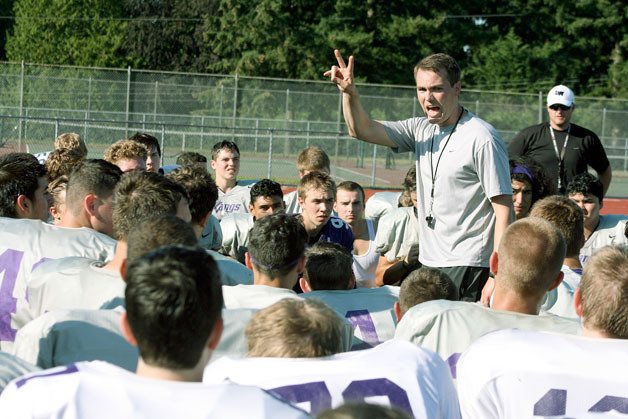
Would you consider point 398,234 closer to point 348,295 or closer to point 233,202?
point 233,202

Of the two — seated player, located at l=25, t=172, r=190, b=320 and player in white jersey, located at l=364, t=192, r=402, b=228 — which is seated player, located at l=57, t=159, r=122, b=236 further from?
player in white jersey, located at l=364, t=192, r=402, b=228

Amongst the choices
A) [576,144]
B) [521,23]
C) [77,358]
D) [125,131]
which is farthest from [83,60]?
[77,358]

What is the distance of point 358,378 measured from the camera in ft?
9.57

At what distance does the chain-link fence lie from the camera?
25188mm

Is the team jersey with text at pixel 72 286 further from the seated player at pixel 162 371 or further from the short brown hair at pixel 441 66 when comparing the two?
the short brown hair at pixel 441 66

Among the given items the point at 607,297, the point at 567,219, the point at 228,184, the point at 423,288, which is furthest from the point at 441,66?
the point at 228,184

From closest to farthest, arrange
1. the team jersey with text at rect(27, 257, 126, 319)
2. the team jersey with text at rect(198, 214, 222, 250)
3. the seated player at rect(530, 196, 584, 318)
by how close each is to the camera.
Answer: the team jersey with text at rect(27, 257, 126, 319)
the seated player at rect(530, 196, 584, 318)
the team jersey with text at rect(198, 214, 222, 250)

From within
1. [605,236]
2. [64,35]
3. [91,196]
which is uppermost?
[64,35]

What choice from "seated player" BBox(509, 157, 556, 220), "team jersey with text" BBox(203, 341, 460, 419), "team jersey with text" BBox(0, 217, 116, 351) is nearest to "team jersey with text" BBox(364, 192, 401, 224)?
"seated player" BBox(509, 157, 556, 220)

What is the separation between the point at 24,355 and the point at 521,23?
51.1m

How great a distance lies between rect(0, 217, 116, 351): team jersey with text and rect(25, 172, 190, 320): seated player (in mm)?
136

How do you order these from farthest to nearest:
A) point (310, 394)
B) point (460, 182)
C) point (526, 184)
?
point (526, 184) → point (460, 182) → point (310, 394)

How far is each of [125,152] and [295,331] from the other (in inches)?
176

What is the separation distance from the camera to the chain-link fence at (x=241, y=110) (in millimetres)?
25188
